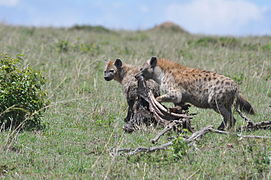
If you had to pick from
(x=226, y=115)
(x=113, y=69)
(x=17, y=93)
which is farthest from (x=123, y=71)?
(x=17, y=93)

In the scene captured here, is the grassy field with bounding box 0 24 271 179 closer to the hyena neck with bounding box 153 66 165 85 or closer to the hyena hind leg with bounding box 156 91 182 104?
the hyena hind leg with bounding box 156 91 182 104

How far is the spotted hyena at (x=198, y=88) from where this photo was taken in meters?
Result: 7.46

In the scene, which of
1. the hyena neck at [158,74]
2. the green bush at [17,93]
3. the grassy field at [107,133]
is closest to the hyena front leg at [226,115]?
the grassy field at [107,133]

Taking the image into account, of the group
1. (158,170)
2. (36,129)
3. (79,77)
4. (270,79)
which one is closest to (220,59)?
(270,79)

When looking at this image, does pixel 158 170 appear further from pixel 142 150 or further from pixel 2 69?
pixel 2 69

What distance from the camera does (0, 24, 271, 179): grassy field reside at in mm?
5414

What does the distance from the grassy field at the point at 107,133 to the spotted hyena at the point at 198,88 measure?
525 millimetres

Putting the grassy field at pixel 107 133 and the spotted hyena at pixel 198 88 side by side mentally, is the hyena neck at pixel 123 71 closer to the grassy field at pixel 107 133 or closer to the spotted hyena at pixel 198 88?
the grassy field at pixel 107 133

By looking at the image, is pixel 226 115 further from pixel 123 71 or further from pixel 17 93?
pixel 17 93

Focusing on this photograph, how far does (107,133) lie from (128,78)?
188cm

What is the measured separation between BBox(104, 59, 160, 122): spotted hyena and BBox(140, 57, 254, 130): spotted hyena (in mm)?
210

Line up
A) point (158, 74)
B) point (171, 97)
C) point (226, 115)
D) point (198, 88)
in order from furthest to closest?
point (158, 74), point (171, 97), point (198, 88), point (226, 115)

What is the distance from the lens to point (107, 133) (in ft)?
24.0

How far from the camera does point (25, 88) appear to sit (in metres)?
7.21
